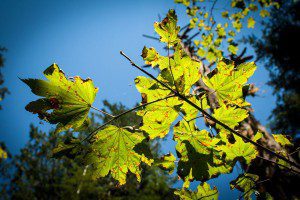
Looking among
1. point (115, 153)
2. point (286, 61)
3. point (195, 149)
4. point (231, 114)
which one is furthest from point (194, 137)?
point (286, 61)

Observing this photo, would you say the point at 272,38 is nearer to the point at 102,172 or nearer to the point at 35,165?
the point at 102,172

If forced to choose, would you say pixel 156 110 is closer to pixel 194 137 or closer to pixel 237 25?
pixel 194 137

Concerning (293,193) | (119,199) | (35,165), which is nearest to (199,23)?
(293,193)

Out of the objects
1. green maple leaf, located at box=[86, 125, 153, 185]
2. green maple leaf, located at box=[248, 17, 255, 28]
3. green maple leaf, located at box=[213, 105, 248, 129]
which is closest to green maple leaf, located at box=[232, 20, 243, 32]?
green maple leaf, located at box=[248, 17, 255, 28]

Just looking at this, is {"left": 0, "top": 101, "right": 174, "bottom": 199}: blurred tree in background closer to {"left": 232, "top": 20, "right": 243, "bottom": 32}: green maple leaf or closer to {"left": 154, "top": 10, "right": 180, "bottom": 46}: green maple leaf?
{"left": 232, "top": 20, "right": 243, "bottom": 32}: green maple leaf

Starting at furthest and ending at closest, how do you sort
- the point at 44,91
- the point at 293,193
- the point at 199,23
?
1. the point at 199,23
2. the point at 293,193
3. the point at 44,91

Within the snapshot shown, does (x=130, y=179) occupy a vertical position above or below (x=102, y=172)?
above
